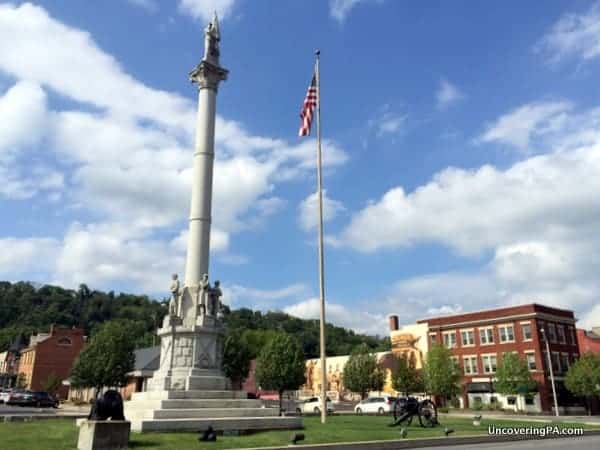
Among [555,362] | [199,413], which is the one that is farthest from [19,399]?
[555,362]

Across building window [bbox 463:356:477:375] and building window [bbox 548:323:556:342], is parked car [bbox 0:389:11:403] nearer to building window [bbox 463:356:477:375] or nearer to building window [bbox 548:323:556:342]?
building window [bbox 463:356:477:375]

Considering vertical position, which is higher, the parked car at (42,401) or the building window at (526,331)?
the building window at (526,331)

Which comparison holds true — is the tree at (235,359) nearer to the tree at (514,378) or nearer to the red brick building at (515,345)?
the red brick building at (515,345)

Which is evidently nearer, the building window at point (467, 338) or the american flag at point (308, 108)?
the american flag at point (308, 108)

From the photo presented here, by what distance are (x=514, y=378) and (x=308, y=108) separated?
131ft

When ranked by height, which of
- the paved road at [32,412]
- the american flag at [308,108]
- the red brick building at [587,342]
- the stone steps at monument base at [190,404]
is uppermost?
the american flag at [308,108]

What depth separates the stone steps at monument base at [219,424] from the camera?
17766 millimetres

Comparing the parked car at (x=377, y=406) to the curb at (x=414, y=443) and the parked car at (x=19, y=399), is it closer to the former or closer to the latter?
the curb at (x=414, y=443)

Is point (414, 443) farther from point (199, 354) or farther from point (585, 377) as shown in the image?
point (585, 377)

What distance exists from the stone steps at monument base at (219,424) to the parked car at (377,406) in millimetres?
23733

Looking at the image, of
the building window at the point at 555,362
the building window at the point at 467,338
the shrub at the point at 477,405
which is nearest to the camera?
the shrub at the point at 477,405

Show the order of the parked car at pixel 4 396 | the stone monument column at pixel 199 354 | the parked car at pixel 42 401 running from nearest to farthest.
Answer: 1. the stone monument column at pixel 199 354
2. the parked car at pixel 42 401
3. the parked car at pixel 4 396

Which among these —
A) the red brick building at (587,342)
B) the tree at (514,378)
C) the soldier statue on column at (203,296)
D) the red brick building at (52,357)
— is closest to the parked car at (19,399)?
the red brick building at (52,357)

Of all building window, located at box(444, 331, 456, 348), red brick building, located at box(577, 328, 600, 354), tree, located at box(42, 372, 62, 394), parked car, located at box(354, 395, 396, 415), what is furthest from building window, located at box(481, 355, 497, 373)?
tree, located at box(42, 372, 62, 394)
